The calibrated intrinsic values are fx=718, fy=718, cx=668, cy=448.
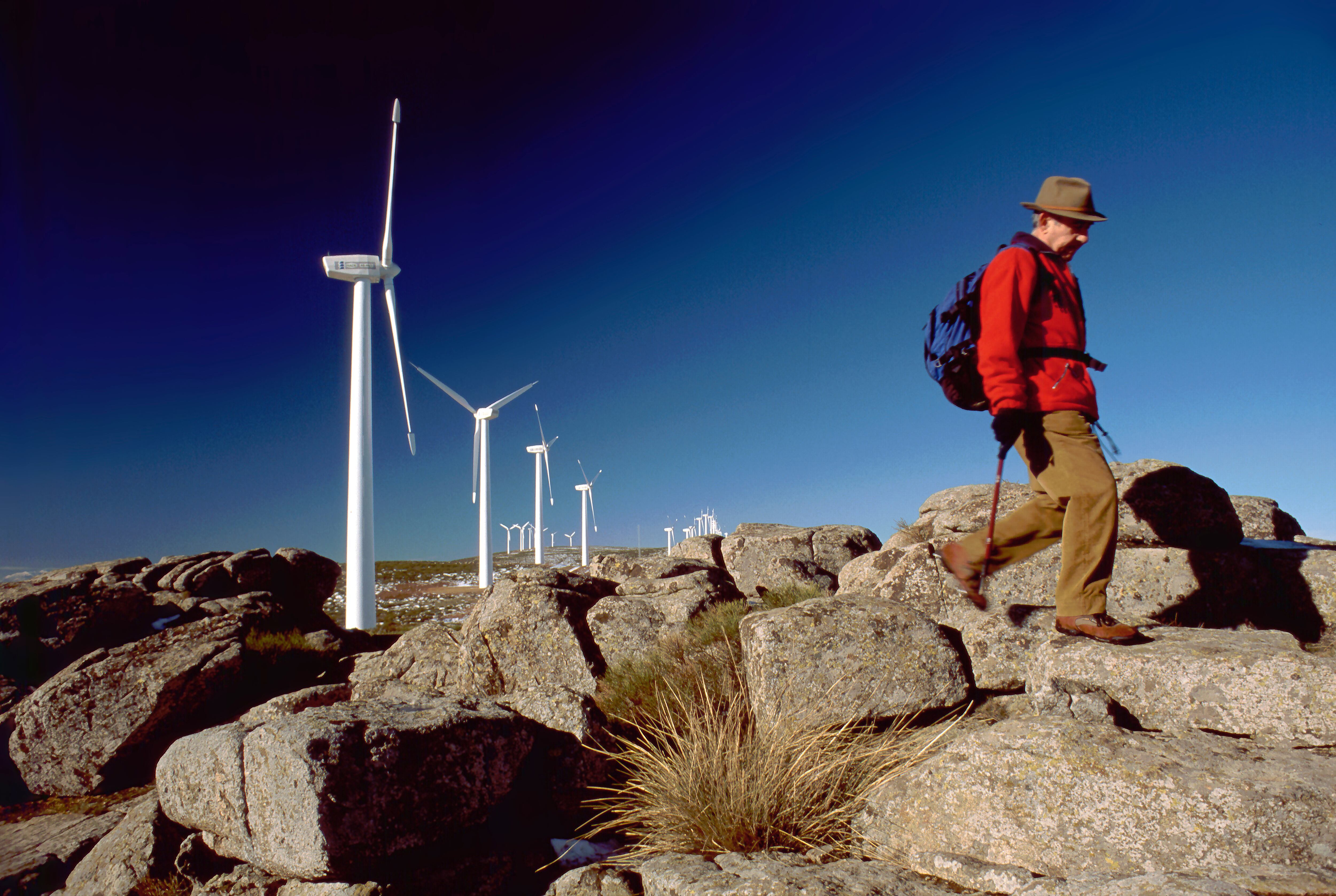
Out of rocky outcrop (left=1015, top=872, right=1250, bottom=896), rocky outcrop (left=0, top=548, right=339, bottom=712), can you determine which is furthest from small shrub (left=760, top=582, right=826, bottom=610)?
rocky outcrop (left=0, top=548, right=339, bottom=712)

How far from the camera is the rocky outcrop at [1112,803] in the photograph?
3.93 metres

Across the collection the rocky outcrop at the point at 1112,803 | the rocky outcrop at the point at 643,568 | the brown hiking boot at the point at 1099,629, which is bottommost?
the rocky outcrop at the point at 1112,803

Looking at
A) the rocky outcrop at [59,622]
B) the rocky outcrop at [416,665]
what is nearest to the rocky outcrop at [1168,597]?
the rocky outcrop at [416,665]

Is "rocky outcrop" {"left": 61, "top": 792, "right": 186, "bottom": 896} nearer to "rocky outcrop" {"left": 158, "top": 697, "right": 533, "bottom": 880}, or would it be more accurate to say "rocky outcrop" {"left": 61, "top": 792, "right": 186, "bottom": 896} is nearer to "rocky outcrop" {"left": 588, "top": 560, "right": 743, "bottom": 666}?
"rocky outcrop" {"left": 158, "top": 697, "right": 533, "bottom": 880}

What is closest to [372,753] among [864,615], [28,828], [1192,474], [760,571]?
[864,615]

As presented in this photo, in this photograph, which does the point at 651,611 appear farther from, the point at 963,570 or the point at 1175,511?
the point at 1175,511

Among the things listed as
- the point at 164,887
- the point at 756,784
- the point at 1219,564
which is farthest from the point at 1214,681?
the point at 164,887

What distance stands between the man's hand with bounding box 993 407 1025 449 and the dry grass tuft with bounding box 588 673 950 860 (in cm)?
236

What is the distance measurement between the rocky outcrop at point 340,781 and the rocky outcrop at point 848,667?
2.52 meters

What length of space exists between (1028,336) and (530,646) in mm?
6557

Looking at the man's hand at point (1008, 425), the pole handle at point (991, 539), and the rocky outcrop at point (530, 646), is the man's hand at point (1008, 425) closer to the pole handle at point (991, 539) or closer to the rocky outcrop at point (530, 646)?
the pole handle at point (991, 539)

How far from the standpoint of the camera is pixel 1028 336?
5.88 m

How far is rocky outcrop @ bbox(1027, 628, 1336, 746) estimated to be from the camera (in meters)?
4.74

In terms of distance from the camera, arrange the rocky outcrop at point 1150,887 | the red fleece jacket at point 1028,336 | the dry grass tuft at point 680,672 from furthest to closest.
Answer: the dry grass tuft at point 680,672
the red fleece jacket at point 1028,336
the rocky outcrop at point 1150,887
